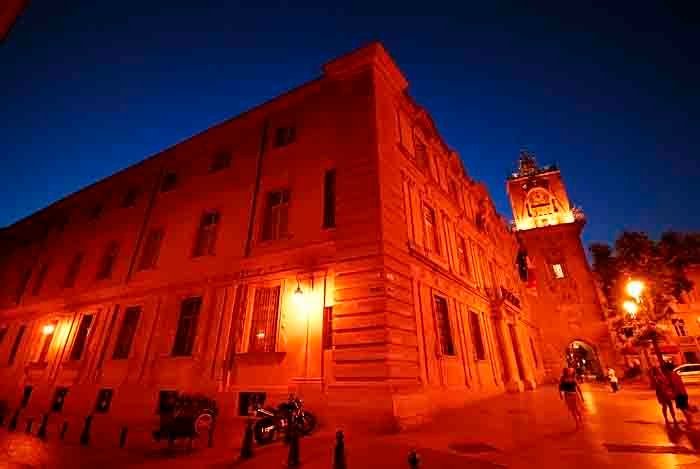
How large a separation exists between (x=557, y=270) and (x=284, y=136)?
28.5 meters

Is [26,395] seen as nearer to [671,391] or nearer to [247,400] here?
[247,400]

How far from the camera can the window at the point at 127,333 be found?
13720 mm

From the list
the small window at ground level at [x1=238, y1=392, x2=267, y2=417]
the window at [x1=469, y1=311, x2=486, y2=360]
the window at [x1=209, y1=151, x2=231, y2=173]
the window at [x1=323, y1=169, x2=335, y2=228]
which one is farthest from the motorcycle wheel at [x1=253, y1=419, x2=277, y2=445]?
the window at [x1=209, y1=151, x2=231, y2=173]

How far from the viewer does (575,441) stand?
640cm

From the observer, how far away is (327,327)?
9359mm

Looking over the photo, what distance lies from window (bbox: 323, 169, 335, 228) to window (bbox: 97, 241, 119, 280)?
12.9 m

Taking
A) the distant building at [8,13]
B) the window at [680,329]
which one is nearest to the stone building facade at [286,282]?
the distant building at [8,13]

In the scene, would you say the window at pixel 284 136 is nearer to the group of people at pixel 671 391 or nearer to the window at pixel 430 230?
the window at pixel 430 230

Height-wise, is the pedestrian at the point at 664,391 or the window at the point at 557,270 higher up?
the window at the point at 557,270

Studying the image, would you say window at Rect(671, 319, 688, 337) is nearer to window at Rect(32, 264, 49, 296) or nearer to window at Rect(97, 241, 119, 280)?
window at Rect(97, 241, 119, 280)

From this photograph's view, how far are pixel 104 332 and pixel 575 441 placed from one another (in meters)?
17.5

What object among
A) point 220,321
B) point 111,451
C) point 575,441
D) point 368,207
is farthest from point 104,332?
point 575,441

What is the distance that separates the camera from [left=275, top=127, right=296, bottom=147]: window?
45.4 feet

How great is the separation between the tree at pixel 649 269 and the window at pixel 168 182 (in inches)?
1327
